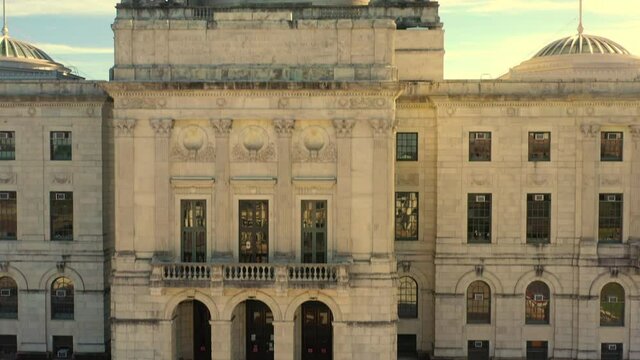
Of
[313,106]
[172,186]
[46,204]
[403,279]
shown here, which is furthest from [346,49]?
[46,204]

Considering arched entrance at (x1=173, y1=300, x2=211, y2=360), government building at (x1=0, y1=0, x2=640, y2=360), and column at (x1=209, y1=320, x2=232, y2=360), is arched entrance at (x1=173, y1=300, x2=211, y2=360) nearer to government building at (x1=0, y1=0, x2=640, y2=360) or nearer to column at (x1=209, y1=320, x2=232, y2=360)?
government building at (x1=0, y1=0, x2=640, y2=360)

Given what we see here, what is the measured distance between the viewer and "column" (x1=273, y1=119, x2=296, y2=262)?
35.8 m

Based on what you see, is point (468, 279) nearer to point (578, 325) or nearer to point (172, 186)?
point (578, 325)

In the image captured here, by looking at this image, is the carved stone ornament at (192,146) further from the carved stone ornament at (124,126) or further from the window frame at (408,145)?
the window frame at (408,145)

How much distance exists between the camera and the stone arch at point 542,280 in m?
41.1

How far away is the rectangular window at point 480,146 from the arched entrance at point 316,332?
11.9 meters

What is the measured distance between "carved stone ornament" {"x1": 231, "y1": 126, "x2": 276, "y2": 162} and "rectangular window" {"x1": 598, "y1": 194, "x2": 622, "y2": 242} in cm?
1866

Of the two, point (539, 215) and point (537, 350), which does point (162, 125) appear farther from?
point (537, 350)

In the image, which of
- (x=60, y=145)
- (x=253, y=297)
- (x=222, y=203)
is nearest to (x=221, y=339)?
(x=253, y=297)

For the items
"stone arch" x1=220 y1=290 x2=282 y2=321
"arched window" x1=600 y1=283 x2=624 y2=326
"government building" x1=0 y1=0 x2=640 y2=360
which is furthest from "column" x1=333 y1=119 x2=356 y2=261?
"arched window" x1=600 y1=283 x2=624 y2=326

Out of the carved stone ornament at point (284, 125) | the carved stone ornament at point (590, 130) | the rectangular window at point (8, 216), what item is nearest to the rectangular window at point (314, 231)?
the carved stone ornament at point (284, 125)

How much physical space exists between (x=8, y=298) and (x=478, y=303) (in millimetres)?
27037

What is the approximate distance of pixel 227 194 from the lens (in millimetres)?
36062

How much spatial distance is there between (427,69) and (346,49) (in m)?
9.16
